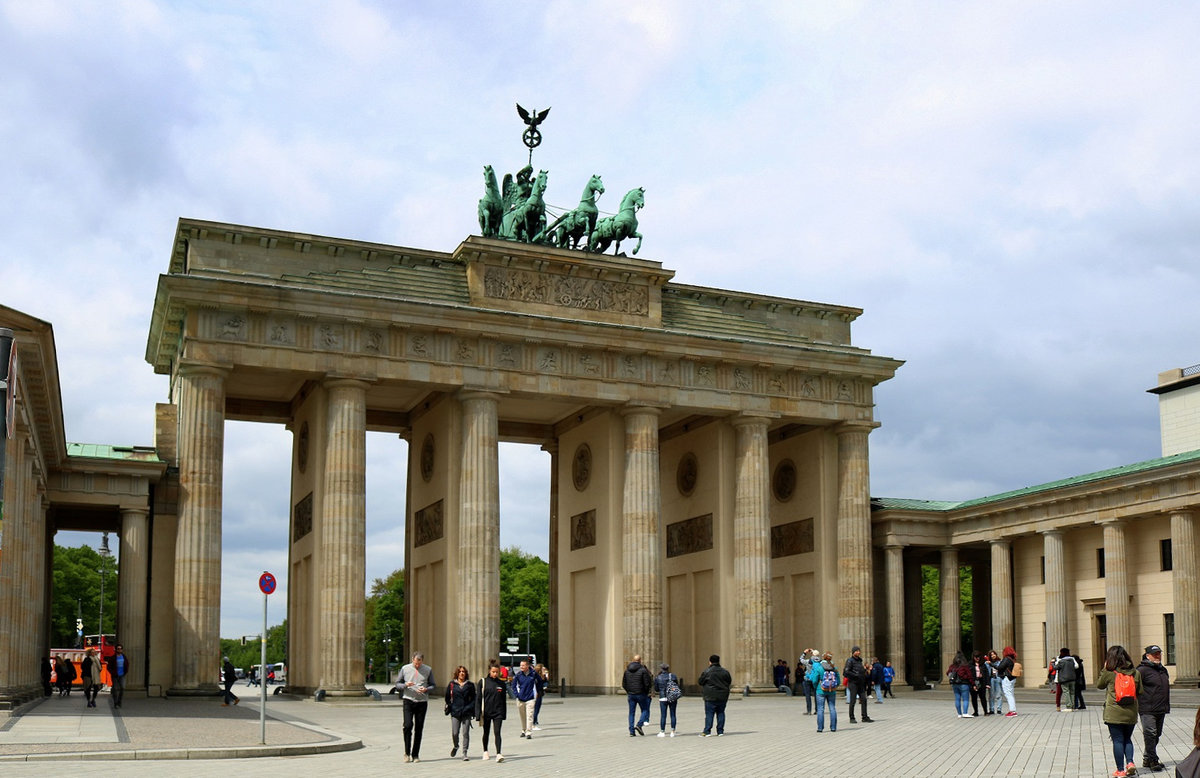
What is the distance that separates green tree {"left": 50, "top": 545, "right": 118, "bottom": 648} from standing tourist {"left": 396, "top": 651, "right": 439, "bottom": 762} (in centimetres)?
9748

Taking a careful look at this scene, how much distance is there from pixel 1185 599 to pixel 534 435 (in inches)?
1058

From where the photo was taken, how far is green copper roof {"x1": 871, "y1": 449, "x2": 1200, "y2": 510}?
48188mm

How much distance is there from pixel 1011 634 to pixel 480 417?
2477cm

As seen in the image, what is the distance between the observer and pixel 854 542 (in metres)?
54.8

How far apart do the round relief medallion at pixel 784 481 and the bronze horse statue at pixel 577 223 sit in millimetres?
13845

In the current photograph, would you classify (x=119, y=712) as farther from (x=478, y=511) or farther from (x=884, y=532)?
(x=884, y=532)

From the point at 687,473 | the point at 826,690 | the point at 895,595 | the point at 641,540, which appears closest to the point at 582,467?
the point at 687,473

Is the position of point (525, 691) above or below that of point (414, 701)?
below

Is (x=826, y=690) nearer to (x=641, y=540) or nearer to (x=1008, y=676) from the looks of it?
(x=1008, y=676)

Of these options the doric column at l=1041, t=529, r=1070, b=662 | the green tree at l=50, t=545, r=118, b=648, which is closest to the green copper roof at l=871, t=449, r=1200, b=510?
the doric column at l=1041, t=529, r=1070, b=662

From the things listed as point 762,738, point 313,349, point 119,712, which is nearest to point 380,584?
point 313,349

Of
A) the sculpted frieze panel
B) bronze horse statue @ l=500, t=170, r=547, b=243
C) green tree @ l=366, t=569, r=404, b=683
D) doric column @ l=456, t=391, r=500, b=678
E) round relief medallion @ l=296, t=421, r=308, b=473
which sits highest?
bronze horse statue @ l=500, t=170, r=547, b=243

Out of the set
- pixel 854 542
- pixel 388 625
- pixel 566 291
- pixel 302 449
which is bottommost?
pixel 388 625

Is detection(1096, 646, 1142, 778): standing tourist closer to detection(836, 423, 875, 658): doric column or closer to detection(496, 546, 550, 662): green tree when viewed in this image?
detection(836, 423, 875, 658): doric column
